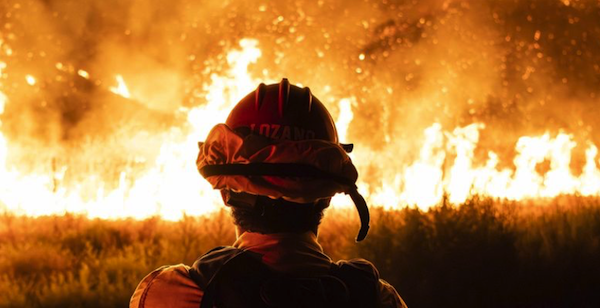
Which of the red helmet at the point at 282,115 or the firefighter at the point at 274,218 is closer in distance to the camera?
the firefighter at the point at 274,218

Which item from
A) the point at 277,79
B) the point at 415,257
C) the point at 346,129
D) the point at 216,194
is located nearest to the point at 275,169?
the point at 415,257

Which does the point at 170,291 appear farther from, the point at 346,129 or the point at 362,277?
the point at 346,129

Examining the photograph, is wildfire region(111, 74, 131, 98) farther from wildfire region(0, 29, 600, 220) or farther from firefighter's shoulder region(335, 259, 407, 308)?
firefighter's shoulder region(335, 259, 407, 308)

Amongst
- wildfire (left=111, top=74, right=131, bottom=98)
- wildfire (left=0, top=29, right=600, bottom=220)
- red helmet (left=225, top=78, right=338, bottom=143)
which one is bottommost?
red helmet (left=225, top=78, right=338, bottom=143)

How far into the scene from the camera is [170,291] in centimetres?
177

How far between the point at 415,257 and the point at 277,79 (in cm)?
571

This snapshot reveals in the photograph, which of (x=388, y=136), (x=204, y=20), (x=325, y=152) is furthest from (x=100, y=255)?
(x=388, y=136)

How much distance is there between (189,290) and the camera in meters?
1.77

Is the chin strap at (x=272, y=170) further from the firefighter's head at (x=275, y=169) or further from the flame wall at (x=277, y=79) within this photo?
the flame wall at (x=277, y=79)

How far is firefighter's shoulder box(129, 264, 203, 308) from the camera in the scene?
1.76 meters

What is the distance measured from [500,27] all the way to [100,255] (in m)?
9.65

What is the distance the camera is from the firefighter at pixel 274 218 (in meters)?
1.74

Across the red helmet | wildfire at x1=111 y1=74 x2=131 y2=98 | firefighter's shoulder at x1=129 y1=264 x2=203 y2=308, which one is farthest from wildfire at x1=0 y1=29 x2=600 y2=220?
firefighter's shoulder at x1=129 y1=264 x2=203 y2=308

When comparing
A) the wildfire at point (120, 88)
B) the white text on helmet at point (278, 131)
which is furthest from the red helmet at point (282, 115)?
the wildfire at point (120, 88)
